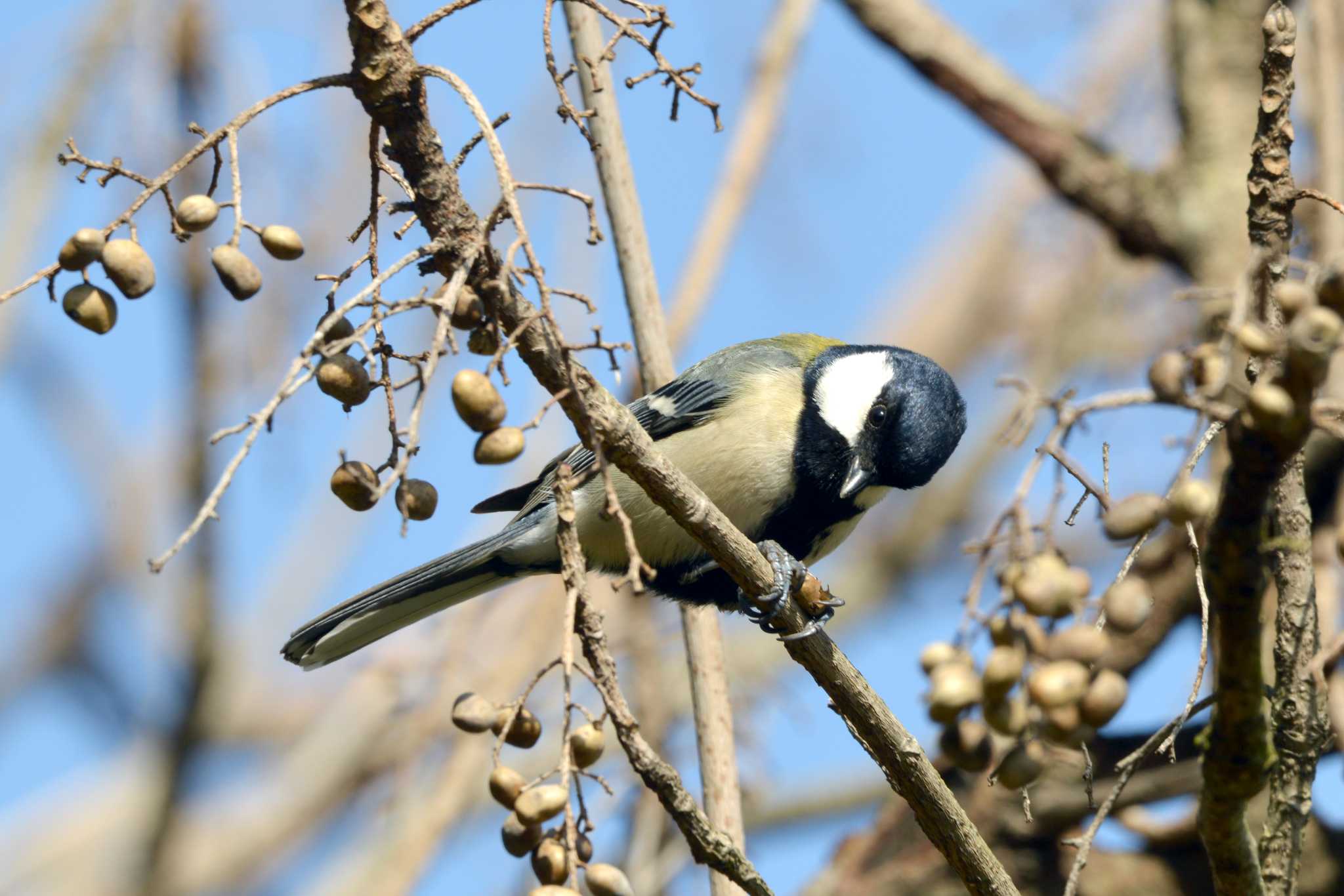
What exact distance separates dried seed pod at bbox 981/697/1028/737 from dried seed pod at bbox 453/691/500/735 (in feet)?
1.90

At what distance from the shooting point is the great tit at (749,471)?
313cm

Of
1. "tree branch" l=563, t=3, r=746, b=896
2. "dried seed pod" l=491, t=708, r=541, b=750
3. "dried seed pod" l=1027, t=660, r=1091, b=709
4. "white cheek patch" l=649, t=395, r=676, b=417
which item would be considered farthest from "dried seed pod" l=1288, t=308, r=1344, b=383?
"white cheek patch" l=649, t=395, r=676, b=417

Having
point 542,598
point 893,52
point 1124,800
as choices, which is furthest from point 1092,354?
point 542,598

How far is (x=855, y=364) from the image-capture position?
3.43 m

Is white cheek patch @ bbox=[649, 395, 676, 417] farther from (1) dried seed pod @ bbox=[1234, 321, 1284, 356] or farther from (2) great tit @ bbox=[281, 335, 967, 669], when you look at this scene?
(1) dried seed pod @ bbox=[1234, 321, 1284, 356]

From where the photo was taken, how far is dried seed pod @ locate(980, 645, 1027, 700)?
1443mm

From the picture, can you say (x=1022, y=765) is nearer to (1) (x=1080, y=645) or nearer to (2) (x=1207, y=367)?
(1) (x=1080, y=645)

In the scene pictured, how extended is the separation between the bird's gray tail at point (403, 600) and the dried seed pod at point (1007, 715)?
1.63 m

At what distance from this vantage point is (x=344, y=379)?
1422 millimetres

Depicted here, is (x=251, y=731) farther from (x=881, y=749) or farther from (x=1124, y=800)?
(x=881, y=749)

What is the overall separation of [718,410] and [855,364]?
0.40 meters

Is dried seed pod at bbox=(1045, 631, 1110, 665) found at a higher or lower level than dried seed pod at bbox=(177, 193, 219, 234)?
lower

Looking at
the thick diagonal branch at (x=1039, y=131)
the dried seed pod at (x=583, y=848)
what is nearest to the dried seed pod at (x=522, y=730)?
the dried seed pod at (x=583, y=848)

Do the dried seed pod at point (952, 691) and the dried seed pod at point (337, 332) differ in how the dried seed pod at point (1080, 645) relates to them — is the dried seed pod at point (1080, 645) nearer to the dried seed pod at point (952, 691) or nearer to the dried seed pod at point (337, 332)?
the dried seed pod at point (952, 691)
